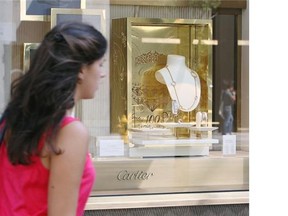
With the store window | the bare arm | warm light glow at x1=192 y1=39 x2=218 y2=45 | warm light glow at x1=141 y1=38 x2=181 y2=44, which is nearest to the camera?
the bare arm

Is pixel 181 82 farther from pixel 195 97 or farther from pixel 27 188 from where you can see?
pixel 27 188

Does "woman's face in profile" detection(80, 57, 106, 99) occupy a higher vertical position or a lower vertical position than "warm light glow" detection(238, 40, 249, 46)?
lower

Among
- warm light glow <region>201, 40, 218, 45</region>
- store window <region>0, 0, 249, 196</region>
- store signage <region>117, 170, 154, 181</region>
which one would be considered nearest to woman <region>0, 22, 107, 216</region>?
store window <region>0, 0, 249, 196</region>

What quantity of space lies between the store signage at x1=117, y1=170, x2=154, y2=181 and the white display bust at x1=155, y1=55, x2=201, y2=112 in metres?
0.50

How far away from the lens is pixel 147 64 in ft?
14.7

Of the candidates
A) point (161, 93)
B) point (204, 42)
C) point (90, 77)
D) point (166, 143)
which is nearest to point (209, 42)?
point (204, 42)

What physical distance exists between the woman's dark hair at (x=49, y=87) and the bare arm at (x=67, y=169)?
0.02 meters

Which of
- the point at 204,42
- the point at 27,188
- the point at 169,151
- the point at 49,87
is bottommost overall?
the point at 169,151

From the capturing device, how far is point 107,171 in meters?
4.38

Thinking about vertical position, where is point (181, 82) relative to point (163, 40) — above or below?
below

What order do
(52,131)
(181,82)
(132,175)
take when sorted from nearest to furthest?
(52,131), (132,175), (181,82)

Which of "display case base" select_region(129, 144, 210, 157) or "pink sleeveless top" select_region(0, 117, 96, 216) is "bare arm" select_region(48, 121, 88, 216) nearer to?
"pink sleeveless top" select_region(0, 117, 96, 216)

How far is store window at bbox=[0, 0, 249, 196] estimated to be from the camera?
4.34 meters

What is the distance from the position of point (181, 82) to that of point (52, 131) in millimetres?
2888
